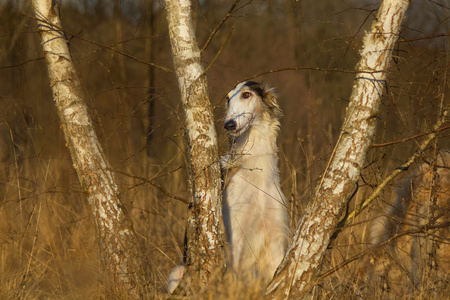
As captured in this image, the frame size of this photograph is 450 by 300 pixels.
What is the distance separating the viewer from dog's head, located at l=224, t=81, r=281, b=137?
4.17 m

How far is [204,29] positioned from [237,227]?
5093 mm

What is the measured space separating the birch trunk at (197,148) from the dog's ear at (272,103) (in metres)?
1.58

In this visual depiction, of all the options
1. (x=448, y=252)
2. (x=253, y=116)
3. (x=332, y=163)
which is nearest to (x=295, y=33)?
(x=253, y=116)

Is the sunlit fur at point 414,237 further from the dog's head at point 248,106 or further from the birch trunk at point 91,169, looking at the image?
the birch trunk at point 91,169

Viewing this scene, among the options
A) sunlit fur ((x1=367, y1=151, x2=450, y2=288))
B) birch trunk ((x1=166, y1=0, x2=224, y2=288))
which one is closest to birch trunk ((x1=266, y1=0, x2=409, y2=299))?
birch trunk ((x1=166, y1=0, x2=224, y2=288))

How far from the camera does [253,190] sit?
13.5ft

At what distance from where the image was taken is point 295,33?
36.0 feet

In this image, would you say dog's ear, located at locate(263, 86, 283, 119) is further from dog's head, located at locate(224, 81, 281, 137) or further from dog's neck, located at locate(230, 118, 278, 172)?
dog's neck, located at locate(230, 118, 278, 172)

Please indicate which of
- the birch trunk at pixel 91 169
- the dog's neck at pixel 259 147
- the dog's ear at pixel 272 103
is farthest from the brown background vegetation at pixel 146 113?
the dog's ear at pixel 272 103

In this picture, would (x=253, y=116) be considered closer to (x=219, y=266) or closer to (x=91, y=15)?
(x=219, y=266)

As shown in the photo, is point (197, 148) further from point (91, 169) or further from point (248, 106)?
point (248, 106)

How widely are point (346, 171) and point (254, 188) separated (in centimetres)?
133

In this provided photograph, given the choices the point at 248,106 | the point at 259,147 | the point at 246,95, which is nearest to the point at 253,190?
the point at 259,147

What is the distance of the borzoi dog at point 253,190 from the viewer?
150 inches
